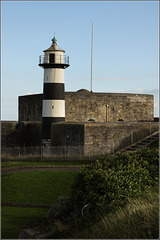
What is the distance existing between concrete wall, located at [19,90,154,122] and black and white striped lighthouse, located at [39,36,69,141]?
6.28 m

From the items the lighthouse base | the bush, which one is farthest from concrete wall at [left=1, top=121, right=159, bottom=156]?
the bush

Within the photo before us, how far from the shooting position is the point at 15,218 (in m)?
12.9

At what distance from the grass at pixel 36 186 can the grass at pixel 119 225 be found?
6.02 m

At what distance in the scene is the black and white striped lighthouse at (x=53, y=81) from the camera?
30.9 meters

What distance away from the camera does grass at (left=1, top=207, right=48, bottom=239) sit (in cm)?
1143

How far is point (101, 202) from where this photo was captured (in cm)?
1052

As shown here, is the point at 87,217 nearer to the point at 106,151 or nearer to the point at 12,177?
the point at 12,177

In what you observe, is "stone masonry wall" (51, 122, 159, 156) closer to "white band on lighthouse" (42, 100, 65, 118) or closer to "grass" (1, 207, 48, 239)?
"white band on lighthouse" (42, 100, 65, 118)

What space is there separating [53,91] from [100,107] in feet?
27.6

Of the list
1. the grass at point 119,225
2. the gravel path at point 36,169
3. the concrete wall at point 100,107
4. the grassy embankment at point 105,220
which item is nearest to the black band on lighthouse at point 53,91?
the concrete wall at point 100,107

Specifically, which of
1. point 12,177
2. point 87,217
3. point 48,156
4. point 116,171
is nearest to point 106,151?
point 48,156

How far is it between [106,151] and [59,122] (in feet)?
17.9

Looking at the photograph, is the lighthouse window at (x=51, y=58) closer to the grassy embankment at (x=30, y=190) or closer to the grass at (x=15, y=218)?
the grassy embankment at (x=30, y=190)

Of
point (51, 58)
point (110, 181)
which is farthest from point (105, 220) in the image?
point (51, 58)
